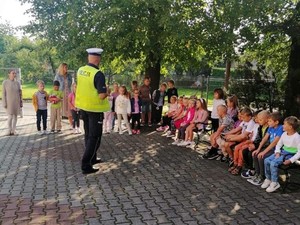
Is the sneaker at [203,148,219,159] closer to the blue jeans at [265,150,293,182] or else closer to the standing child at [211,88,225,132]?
the standing child at [211,88,225,132]

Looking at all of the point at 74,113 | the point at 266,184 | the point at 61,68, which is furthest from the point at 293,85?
the point at 61,68

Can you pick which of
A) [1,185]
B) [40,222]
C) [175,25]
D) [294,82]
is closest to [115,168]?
[1,185]

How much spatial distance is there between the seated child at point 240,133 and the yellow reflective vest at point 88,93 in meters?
2.43

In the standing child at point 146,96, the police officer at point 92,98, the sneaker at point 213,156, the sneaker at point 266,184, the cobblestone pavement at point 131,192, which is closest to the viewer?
the cobblestone pavement at point 131,192

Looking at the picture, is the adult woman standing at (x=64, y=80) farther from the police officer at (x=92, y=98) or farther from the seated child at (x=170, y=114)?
the police officer at (x=92, y=98)

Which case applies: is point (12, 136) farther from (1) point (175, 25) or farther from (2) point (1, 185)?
(1) point (175, 25)

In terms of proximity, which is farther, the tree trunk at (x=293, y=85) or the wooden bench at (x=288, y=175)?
the tree trunk at (x=293, y=85)

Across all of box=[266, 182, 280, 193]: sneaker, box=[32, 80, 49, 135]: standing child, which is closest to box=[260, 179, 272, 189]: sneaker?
box=[266, 182, 280, 193]: sneaker

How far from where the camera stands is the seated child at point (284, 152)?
5.39 metres

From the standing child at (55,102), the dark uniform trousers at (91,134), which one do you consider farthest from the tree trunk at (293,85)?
the standing child at (55,102)

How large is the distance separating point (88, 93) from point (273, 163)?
317cm

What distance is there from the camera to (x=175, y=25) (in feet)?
27.0

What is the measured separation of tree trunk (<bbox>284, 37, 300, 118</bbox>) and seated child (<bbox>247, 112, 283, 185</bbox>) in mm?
4513

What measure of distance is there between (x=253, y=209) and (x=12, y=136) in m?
6.99
